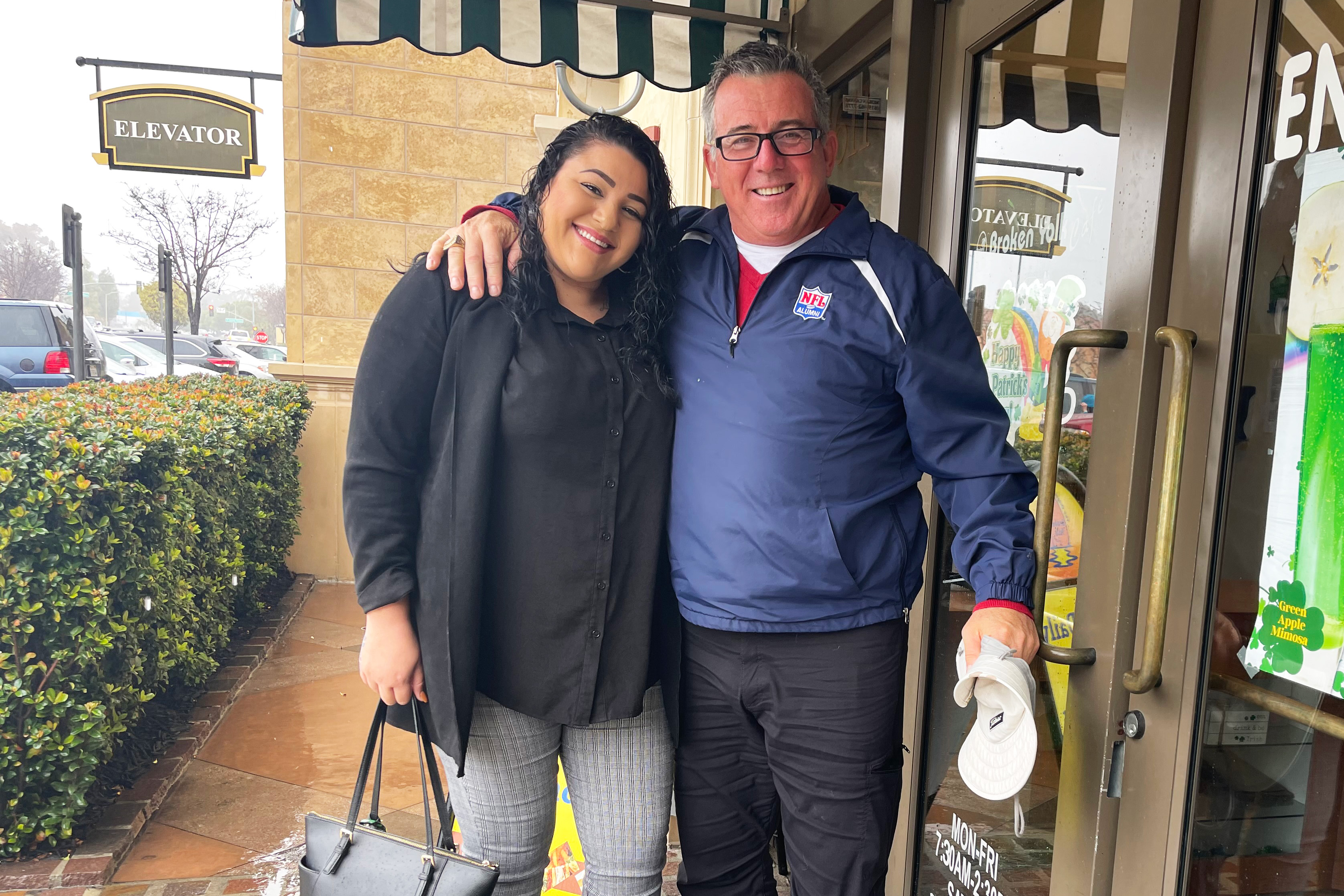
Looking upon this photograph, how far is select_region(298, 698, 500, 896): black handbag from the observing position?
4.92ft

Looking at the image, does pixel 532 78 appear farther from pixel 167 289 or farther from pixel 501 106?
pixel 167 289

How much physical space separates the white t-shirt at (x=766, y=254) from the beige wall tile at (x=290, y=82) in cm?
598

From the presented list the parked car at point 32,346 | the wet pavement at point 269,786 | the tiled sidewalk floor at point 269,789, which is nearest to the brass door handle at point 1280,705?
the tiled sidewalk floor at point 269,789

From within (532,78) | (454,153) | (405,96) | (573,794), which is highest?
(532,78)

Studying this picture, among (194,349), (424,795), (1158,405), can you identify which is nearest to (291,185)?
(424,795)

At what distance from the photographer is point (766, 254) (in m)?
1.79

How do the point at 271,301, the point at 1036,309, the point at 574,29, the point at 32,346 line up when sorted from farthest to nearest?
the point at 271,301, the point at 32,346, the point at 574,29, the point at 1036,309

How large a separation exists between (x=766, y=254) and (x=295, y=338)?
19.3 ft

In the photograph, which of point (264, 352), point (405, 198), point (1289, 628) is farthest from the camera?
point (264, 352)

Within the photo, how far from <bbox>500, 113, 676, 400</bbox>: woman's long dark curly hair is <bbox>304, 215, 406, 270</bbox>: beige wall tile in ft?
17.2

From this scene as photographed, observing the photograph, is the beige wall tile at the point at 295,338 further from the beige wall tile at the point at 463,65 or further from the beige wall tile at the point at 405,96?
the beige wall tile at the point at 463,65

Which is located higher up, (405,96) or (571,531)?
(405,96)

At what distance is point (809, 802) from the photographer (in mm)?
1668

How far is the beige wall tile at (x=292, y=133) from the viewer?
21.7 ft
